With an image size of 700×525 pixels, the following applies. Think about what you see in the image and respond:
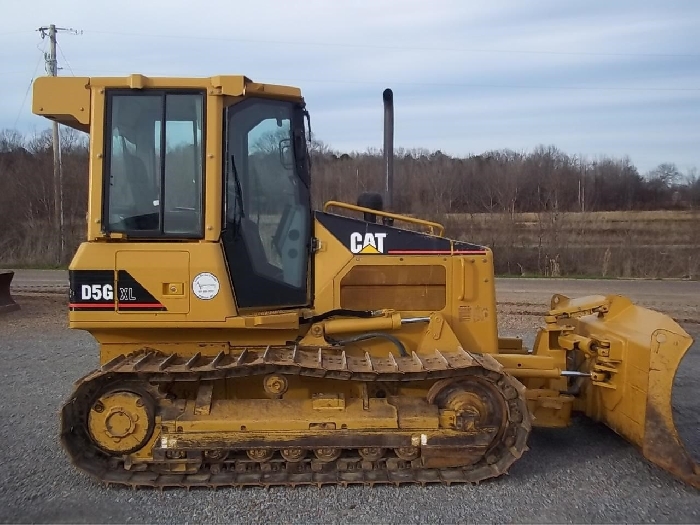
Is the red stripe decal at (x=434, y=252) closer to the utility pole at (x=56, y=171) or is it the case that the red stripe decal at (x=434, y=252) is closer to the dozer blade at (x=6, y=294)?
the dozer blade at (x=6, y=294)

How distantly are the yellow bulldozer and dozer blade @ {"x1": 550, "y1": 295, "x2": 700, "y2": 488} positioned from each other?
0.02 m

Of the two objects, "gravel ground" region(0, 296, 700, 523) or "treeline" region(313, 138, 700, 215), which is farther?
"treeline" region(313, 138, 700, 215)

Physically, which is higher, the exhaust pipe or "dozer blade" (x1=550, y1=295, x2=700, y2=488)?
the exhaust pipe

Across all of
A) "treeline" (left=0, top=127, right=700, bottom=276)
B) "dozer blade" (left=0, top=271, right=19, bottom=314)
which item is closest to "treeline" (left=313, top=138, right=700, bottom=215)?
"treeline" (left=0, top=127, right=700, bottom=276)

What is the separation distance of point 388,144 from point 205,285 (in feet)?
7.48

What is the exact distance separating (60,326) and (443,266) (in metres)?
9.78

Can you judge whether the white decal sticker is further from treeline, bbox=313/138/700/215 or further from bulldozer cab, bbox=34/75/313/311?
treeline, bbox=313/138/700/215

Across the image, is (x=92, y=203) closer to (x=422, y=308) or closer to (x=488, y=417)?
(x=422, y=308)

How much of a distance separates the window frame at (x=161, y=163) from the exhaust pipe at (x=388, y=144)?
5.94ft

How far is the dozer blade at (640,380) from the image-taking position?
4.84 m

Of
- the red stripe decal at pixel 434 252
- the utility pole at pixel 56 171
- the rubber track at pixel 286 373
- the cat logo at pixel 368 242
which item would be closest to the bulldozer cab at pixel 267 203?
the cat logo at pixel 368 242

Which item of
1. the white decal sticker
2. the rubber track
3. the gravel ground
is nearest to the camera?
the gravel ground

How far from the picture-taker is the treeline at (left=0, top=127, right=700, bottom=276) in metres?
23.7

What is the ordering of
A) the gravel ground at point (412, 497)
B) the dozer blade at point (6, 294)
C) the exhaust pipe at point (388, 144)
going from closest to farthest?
the gravel ground at point (412, 497)
the exhaust pipe at point (388, 144)
the dozer blade at point (6, 294)
